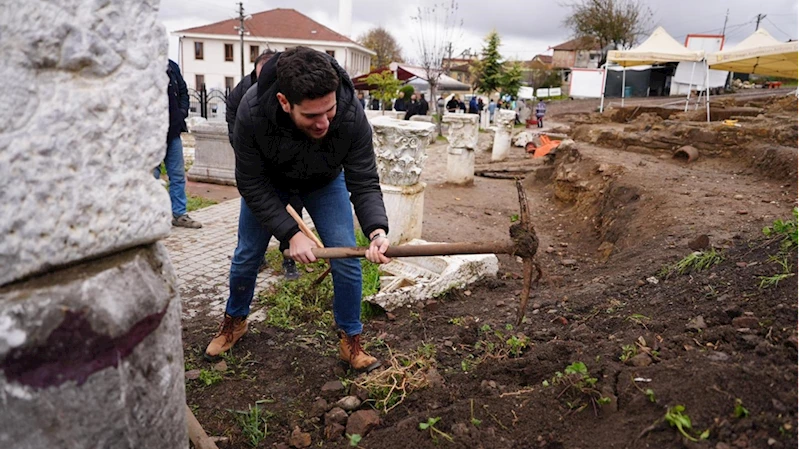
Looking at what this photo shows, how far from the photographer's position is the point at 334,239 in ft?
9.44

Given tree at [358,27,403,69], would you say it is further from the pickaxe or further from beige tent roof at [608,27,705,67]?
the pickaxe

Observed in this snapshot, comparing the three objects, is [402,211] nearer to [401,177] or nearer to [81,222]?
[401,177]

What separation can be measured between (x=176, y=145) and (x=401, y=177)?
2263 mm

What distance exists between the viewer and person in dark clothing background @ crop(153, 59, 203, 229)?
5473 millimetres

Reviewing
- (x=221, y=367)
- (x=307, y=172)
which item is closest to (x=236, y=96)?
(x=307, y=172)

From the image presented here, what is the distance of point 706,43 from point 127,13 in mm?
38082

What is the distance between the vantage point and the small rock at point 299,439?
2.32 m

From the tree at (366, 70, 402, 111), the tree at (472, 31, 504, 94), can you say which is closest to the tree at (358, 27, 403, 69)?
the tree at (472, 31, 504, 94)

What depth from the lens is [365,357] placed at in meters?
2.96

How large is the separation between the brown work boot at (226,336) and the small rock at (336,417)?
940mm

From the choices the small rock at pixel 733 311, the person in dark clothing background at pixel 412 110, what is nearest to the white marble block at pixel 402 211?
the small rock at pixel 733 311

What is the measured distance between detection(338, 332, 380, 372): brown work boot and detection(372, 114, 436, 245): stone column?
2.52 metres

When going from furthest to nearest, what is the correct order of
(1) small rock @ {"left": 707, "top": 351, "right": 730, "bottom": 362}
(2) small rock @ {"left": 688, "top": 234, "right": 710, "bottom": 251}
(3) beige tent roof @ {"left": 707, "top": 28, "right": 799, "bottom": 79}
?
(3) beige tent roof @ {"left": 707, "top": 28, "right": 799, "bottom": 79}
(2) small rock @ {"left": 688, "top": 234, "right": 710, "bottom": 251}
(1) small rock @ {"left": 707, "top": 351, "right": 730, "bottom": 362}

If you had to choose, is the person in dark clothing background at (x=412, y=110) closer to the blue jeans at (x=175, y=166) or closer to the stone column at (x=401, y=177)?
the stone column at (x=401, y=177)
